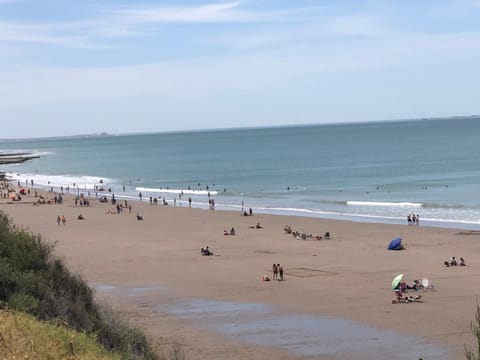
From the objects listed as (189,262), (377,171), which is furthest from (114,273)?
(377,171)

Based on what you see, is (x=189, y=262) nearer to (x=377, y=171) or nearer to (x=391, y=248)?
(x=391, y=248)

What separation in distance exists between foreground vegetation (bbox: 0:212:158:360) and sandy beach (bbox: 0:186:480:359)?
504cm

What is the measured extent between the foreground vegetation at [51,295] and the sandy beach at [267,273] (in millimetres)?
5037

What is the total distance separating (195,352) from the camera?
16391 mm

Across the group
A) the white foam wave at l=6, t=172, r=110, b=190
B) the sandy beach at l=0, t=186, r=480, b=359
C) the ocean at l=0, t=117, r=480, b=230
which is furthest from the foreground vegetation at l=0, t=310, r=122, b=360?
the white foam wave at l=6, t=172, r=110, b=190

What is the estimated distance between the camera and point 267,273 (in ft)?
87.5

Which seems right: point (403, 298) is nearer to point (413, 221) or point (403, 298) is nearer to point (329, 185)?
point (413, 221)

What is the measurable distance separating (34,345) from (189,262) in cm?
2178

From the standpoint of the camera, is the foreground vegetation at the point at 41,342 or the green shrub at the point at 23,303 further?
the green shrub at the point at 23,303

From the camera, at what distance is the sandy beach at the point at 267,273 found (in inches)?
705

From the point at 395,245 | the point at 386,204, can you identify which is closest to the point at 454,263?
the point at 395,245

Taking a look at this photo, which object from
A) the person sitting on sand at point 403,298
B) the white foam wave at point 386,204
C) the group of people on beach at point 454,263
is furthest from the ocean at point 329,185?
the person sitting on sand at point 403,298

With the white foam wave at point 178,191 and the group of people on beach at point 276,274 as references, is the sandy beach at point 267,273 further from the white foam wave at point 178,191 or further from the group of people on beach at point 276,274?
the white foam wave at point 178,191

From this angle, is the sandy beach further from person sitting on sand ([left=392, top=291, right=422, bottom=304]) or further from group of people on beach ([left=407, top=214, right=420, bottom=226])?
group of people on beach ([left=407, top=214, right=420, bottom=226])
